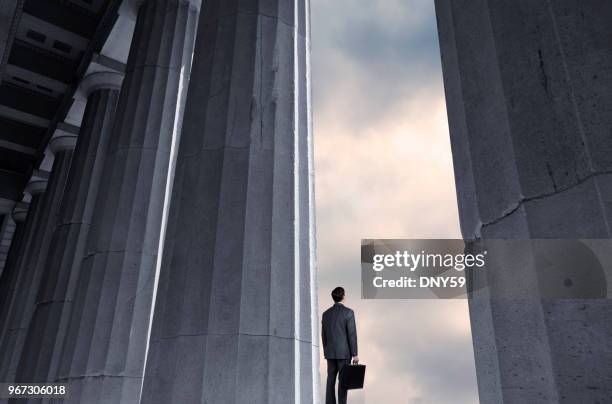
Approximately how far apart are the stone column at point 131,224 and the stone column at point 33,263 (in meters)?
45.0

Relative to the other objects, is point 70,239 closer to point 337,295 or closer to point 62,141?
point 62,141

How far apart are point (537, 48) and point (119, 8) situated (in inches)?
2517

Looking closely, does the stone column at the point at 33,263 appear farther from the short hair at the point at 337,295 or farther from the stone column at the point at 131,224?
the short hair at the point at 337,295

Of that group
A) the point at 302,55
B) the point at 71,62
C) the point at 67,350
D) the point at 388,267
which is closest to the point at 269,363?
the point at 388,267

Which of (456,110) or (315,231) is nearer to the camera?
(456,110)

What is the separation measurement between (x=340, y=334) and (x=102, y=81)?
65.0m

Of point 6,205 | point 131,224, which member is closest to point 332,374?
point 131,224

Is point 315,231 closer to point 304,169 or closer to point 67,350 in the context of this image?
point 304,169

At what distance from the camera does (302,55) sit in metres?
32.8

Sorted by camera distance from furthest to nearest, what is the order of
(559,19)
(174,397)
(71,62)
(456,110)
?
(71,62)
(174,397)
(456,110)
(559,19)

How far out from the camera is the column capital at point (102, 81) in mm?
75688

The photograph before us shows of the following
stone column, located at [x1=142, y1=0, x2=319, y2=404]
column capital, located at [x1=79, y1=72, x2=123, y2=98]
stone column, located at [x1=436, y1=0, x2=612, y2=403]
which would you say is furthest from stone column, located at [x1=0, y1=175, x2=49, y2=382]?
stone column, located at [x1=436, y1=0, x2=612, y2=403]

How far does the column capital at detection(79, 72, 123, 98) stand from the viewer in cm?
7569

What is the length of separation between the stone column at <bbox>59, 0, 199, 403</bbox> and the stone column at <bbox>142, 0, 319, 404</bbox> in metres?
15.0
